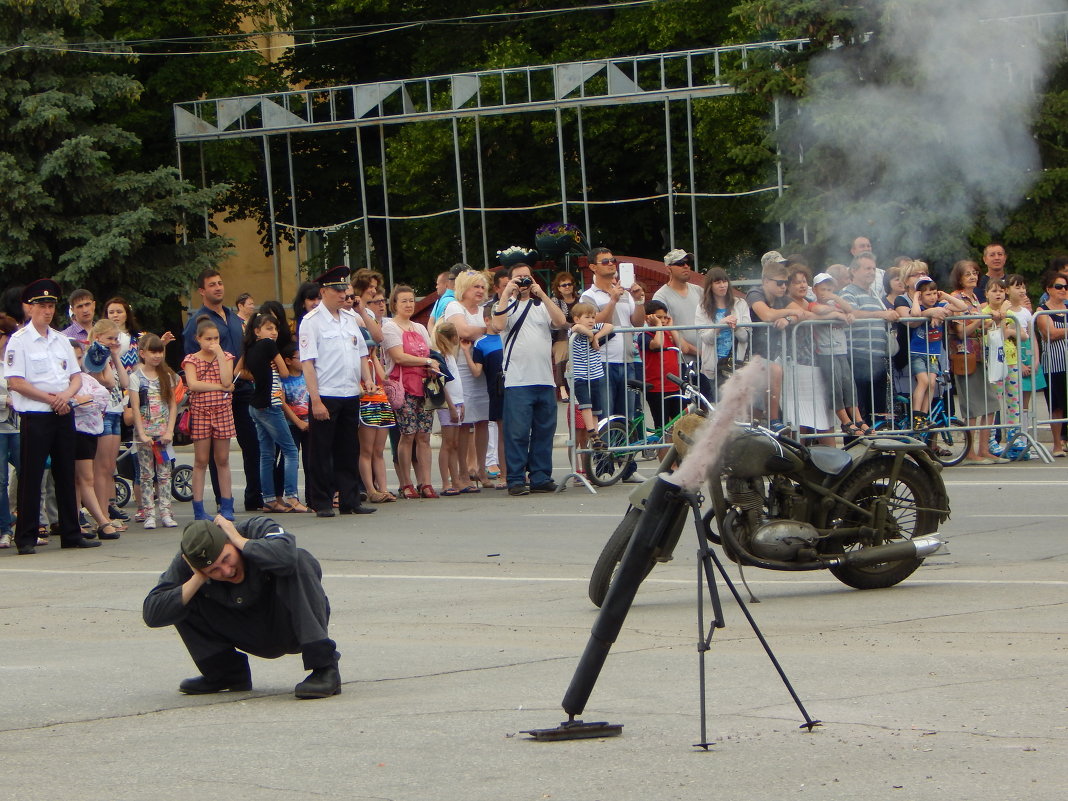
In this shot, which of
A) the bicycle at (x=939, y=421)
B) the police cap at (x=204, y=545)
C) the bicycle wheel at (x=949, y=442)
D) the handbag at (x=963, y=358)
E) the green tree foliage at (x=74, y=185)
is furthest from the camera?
the green tree foliage at (x=74, y=185)

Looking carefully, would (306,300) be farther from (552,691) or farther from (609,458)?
(552,691)

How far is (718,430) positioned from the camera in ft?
17.0

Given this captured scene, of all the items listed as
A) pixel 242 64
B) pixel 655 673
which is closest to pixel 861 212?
pixel 242 64

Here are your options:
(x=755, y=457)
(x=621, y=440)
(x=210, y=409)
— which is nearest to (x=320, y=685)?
(x=755, y=457)

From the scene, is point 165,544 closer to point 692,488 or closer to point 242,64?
point 692,488

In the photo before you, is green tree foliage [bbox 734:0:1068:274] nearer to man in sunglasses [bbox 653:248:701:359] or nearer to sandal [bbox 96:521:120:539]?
man in sunglasses [bbox 653:248:701:359]

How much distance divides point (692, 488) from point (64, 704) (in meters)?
3.04

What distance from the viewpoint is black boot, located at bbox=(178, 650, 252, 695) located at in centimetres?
686

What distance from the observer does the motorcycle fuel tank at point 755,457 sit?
8.23 metres

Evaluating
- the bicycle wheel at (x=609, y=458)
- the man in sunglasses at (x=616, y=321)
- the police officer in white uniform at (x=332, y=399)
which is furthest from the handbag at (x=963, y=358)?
the police officer in white uniform at (x=332, y=399)

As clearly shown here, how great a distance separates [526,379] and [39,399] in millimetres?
4136

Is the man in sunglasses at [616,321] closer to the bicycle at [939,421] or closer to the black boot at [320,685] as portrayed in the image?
the bicycle at [939,421]

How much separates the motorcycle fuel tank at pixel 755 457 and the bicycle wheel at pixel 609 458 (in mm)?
5484

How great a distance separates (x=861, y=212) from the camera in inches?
1108
